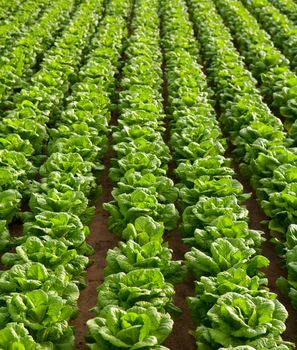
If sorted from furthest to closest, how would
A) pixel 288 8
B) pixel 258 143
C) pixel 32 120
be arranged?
pixel 288 8 < pixel 32 120 < pixel 258 143

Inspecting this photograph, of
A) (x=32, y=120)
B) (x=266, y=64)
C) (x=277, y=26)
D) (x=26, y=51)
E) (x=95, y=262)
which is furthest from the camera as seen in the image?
(x=277, y=26)

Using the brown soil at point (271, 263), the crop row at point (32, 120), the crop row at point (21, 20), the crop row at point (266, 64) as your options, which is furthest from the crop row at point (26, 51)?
the crop row at point (266, 64)

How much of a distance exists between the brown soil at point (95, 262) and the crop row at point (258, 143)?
1928 mm

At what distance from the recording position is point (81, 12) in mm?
15211

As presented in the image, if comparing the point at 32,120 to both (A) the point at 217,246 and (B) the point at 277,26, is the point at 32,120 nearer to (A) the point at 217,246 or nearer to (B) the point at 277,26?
(A) the point at 217,246

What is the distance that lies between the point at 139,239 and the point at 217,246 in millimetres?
812

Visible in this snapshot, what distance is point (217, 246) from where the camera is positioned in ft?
15.9

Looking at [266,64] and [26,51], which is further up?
[266,64]

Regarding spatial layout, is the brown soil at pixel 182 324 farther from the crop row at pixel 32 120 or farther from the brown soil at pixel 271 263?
the crop row at pixel 32 120

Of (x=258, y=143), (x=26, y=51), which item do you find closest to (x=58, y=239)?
(x=258, y=143)

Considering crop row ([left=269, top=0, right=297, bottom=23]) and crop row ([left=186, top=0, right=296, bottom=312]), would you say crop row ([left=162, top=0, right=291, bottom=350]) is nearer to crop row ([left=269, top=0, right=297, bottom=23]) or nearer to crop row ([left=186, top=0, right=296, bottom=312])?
crop row ([left=186, top=0, right=296, bottom=312])

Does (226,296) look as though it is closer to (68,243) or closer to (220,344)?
(220,344)

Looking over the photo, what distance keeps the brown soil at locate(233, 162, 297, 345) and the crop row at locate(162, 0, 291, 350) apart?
15.0 inches

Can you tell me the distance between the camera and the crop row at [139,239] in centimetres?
394
